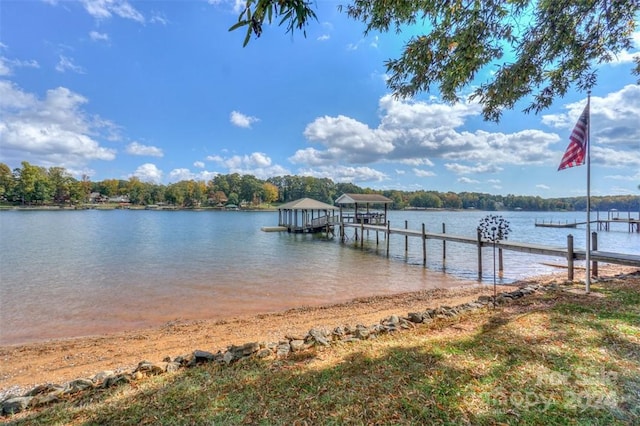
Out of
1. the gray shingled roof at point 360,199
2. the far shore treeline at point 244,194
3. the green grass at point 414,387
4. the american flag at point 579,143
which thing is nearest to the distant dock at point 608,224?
the gray shingled roof at point 360,199

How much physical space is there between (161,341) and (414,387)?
5.66 metres

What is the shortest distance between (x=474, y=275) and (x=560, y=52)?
10693 millimetres

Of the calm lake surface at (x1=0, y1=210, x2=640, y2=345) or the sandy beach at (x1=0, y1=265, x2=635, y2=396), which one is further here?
the calm lake surface at (x1=0, y1=210, x2=640, y2=345)

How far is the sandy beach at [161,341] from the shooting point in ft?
16.7

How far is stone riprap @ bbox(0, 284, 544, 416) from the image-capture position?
3170 millimetres

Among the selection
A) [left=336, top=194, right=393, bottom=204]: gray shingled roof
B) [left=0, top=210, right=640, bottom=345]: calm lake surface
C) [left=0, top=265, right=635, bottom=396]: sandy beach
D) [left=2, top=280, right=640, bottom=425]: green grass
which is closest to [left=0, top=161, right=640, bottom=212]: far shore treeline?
[left=336, top=194, right=393, bottom=204]: gray shingled roof

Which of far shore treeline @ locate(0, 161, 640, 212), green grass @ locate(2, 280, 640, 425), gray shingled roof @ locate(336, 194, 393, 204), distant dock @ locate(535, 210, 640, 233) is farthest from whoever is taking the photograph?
far shore treeline @ locate(0, 161, 640, 212)

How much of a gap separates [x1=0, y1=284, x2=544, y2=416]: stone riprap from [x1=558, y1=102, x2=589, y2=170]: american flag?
4.19 m

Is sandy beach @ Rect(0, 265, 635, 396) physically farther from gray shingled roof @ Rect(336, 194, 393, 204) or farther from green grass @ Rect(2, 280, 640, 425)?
gray shingled roof @ Rect(336, 194, 393, 204)

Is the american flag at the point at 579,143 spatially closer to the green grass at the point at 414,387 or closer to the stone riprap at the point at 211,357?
the green grass at the point at 414,387

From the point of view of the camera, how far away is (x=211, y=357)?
403 centimetres

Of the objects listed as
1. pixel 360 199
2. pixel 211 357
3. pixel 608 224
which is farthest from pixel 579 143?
pixel 608 224

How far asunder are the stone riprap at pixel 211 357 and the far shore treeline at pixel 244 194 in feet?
299

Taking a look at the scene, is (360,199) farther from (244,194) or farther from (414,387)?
(244,194)
